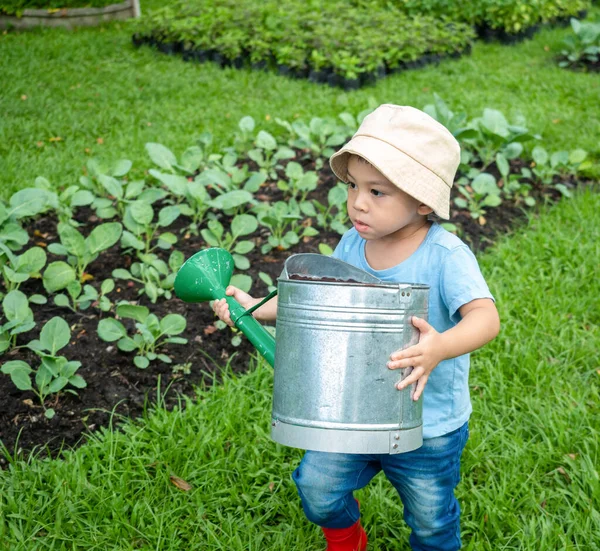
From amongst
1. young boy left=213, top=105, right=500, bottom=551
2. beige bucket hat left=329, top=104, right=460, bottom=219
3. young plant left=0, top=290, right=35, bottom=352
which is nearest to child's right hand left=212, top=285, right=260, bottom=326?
young boy left=213, top=105, right=500, bottom=551

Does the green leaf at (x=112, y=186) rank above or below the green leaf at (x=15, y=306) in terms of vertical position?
below

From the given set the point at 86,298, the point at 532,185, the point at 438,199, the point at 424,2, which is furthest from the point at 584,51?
the point at 438,199

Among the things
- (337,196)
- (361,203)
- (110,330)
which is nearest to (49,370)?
(110,330)

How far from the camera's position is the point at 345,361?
1.46 meters

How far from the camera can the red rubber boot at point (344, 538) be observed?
201 centimetres

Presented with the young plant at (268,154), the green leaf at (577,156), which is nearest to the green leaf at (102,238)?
the young plant at (268,154)

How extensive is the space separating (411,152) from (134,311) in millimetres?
1476

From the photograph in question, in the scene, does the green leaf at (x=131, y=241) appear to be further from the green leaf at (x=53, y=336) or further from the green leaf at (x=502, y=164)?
the green leaf at (x=502, y=164)

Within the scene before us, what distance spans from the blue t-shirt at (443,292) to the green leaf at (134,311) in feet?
3.89

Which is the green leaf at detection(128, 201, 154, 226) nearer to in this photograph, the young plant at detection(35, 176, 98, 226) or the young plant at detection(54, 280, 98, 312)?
the young plant at detection(35, 176, 98, 226)

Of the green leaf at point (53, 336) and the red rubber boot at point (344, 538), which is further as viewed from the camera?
the green leaf at point (53, 336)

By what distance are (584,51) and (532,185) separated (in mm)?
3667

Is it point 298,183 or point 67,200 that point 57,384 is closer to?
point 67,200

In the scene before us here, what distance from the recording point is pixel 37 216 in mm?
3852
